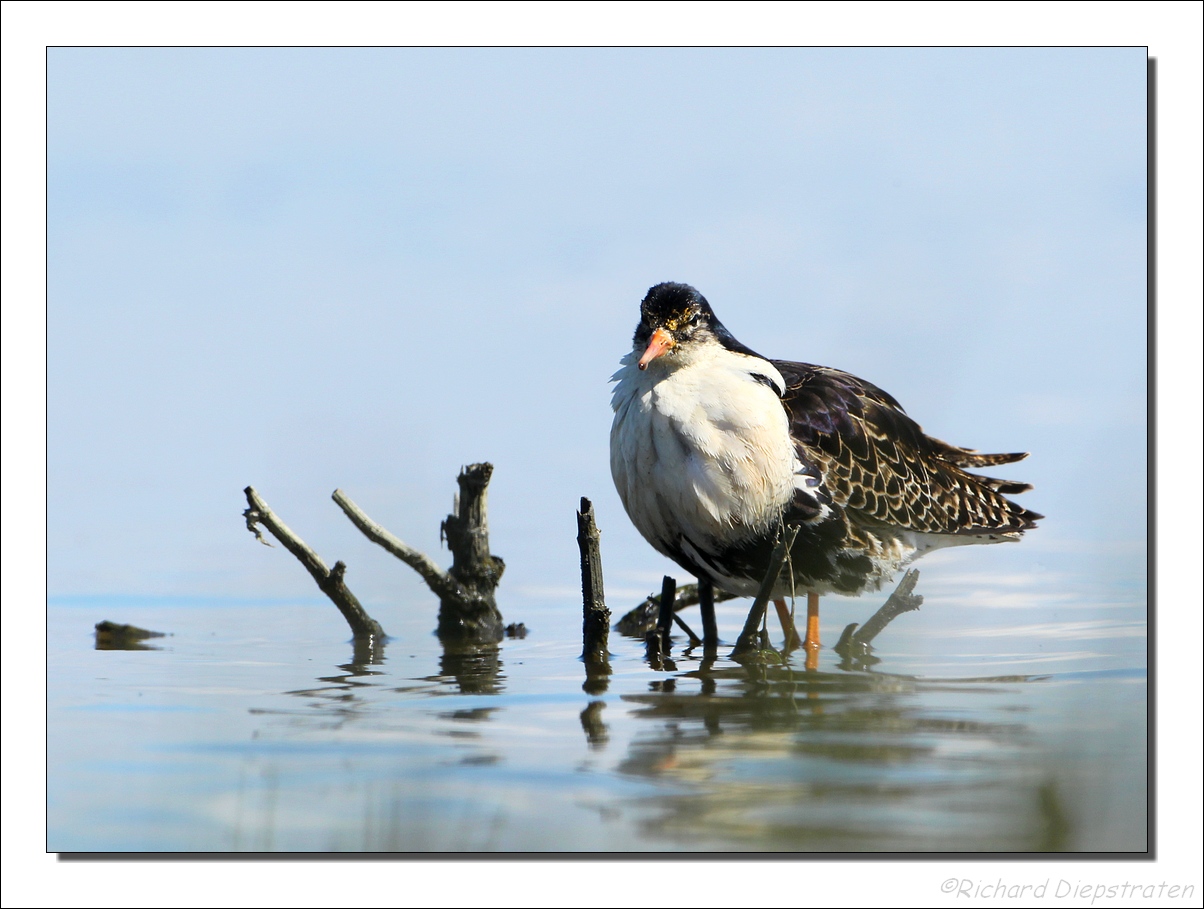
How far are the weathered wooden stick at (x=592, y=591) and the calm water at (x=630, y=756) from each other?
0.21 m

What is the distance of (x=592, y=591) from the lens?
7867 millimetres

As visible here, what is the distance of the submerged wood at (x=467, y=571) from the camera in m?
9.48

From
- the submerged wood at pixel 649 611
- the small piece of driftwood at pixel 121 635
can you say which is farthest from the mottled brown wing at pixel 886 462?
the small piece of driftwood at pixel 121 635

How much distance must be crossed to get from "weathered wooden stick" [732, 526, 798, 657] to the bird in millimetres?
168

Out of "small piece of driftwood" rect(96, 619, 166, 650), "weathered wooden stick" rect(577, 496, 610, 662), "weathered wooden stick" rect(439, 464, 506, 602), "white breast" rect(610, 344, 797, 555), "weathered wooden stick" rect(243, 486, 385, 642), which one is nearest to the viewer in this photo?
"white breast" rect(610, 344, 797, 555)

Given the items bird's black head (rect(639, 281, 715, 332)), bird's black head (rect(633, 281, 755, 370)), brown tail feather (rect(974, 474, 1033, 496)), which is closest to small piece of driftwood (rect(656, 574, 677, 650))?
bird's black head (rect(633, 281, 755, 370))

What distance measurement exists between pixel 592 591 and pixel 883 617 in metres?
2.09

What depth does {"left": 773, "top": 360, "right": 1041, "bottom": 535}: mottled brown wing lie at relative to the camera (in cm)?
831

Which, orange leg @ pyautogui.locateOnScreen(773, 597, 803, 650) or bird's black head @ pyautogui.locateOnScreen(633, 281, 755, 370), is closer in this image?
bird's black head @ pyautogui.locateOnScreen(633, 281, 755, 370)

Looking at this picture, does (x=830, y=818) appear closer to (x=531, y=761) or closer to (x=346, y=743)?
(x=531, y=761)

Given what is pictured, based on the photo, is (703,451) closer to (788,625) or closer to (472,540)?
(788,625)

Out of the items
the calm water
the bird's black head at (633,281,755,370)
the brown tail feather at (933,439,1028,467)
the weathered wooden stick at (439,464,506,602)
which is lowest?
the calm water

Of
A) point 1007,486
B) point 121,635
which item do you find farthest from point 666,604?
point 121,635

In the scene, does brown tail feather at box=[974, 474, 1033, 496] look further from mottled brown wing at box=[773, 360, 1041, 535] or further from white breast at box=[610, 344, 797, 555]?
white breast at box=[610, 344, 797, 555]
